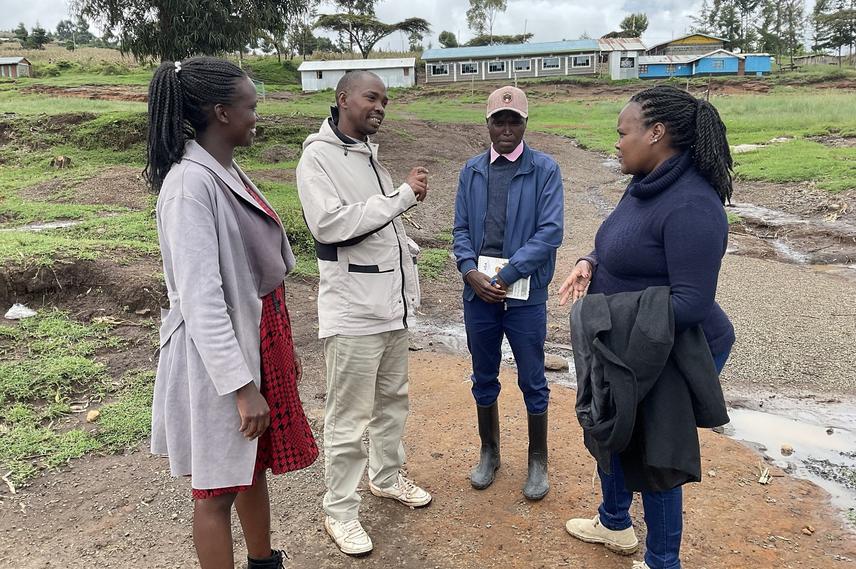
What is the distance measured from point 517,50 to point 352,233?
5011 centimetres

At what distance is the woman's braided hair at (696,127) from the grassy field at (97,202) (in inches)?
126

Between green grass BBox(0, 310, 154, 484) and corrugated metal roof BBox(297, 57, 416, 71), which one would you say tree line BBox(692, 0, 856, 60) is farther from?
green grass BBox(0, 310, 154, 484)

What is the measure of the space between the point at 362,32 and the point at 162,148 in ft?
183

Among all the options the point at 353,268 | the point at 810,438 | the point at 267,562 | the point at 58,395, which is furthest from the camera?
the point at 58,395

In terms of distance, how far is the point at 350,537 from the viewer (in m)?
2.77

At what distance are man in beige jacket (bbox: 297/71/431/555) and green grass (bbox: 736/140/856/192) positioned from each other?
1178 cm

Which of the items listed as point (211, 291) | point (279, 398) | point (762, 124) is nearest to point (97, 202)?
point (279, 398)

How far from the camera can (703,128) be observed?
6.81ft

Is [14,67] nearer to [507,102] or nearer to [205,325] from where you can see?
[507,102]

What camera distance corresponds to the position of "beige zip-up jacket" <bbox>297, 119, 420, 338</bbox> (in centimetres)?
258

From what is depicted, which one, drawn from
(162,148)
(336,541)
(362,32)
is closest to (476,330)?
(336,541)

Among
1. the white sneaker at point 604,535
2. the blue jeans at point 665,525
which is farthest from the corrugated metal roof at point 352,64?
the blue jeans at point 665,525

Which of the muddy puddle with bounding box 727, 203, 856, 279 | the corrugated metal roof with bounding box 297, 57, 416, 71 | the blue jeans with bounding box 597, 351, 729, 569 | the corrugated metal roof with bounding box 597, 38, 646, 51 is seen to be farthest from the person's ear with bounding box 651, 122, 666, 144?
the corrugated metal roof with bounding box 597, 38, 646, 51

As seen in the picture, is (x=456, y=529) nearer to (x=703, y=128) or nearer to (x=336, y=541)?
(x=336, y=541)
